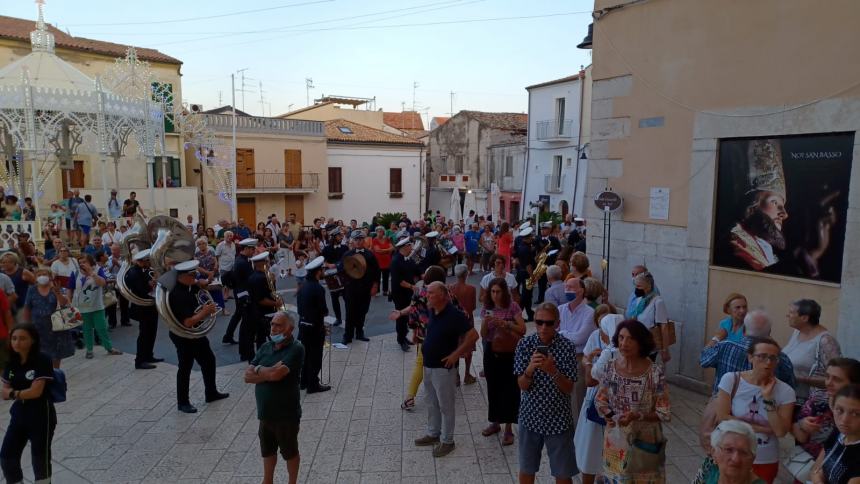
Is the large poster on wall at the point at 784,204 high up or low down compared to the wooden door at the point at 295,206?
up

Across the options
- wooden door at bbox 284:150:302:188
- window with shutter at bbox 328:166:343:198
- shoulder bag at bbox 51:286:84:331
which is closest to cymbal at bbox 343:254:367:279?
shoulder bag at bbox 51:286:84:331

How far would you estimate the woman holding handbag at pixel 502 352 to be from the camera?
506 cm

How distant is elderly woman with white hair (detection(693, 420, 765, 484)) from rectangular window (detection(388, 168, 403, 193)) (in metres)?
32.8

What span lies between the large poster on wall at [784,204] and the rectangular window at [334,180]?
27693 mm

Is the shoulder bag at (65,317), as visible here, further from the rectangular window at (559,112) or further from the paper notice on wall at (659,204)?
the rectangular window at (559,112)

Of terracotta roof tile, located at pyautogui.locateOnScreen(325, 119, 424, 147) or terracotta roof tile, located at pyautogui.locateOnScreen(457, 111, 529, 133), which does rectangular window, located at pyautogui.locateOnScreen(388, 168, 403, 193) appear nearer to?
terracotta roof tile, located at pyautogui.locateOnScreen(325, 119, 424, 147)

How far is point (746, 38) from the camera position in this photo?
6230mm

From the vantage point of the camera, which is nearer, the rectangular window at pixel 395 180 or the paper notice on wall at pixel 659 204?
the paper notice on wall at pixel 659 204

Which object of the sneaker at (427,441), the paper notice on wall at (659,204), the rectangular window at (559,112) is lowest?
the sneaker at (427,441)

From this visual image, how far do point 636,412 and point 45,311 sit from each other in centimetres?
678

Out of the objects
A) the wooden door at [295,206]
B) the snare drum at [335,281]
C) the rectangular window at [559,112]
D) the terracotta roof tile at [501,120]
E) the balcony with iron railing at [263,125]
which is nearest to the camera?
the snare drum at [335,281]

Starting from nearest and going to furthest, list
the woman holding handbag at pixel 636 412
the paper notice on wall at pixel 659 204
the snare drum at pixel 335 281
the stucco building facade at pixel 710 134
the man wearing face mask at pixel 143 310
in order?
the woman holding handbag at pixel 636 412 → the stucco building facade at pixel 710 134 → the paper notice on wall at pixel 659 204 → the man wearing face mask at pixel 143 310 → the snare drum at pixel 335 281

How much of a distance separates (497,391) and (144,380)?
188 inches

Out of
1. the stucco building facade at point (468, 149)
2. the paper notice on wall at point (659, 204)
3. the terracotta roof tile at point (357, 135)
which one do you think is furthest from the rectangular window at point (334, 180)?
the paper notice on wall at point (659, 204)
